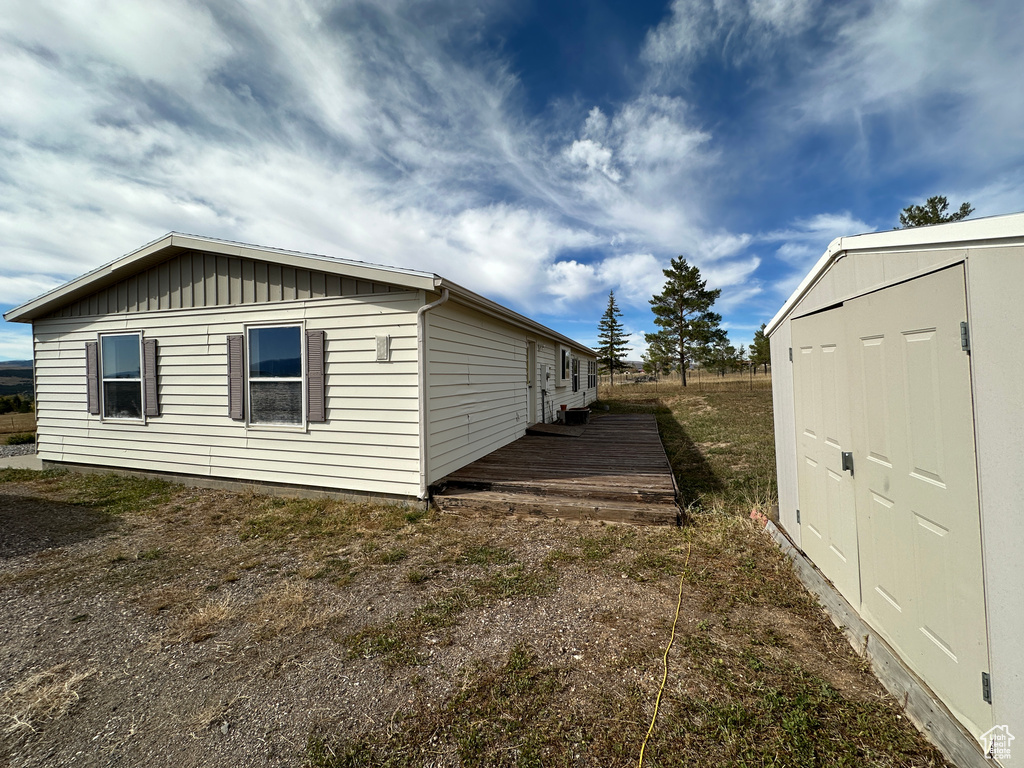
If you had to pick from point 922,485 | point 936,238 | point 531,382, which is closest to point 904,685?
point 922,485

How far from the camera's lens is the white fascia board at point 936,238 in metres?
1.31

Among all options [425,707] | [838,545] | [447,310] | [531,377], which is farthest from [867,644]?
[531,377]

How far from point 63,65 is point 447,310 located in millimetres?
6080

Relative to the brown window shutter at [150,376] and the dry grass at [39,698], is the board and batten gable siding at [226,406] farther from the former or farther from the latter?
the dry grass at [39,698]

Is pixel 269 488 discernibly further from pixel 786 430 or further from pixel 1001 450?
pixel 1001 450

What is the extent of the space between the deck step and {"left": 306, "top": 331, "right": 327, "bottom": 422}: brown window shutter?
76.5 inches

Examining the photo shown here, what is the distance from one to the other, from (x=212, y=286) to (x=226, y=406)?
1.75 metres

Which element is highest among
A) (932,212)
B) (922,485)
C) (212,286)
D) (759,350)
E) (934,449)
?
(932,212)

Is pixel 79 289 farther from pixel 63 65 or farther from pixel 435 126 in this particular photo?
pixel 435 126

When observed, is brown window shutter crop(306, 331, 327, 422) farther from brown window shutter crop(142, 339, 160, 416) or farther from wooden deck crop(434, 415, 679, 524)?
brown window shutter crop(142, 339, 160, 416)

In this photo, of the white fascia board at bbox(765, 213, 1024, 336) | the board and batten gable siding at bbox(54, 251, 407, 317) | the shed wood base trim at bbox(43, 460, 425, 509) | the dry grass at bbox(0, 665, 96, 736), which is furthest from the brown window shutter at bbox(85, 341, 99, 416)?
the white fascia board at bbox(765, 213, 1024, 336)

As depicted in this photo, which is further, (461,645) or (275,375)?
(275,375)

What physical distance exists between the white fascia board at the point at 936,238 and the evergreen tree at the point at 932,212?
2491 cm

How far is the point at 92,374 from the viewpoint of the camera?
252 inches
